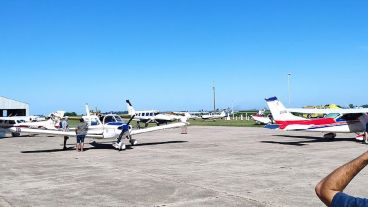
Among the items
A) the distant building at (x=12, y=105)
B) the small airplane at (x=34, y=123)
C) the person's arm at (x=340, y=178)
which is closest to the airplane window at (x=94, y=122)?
the small airplane at (x=34, y=123)

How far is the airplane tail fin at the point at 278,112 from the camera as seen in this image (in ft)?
74.7

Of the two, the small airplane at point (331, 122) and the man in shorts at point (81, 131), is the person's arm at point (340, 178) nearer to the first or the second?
the man in shorts at point (81, 131)

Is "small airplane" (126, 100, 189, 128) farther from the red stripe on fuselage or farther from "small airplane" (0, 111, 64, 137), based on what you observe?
the red stripe on fuselage

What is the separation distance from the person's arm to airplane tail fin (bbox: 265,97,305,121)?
68.3 ft

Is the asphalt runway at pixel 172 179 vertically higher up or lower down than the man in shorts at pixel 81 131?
lower down

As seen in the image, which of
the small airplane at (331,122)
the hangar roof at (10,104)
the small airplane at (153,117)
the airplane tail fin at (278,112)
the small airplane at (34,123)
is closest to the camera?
the small airplane at (331,122)

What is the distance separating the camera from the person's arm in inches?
87.8

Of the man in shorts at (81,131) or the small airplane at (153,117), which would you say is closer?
the man in shorts at (81,131)

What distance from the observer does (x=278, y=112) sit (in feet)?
75.9

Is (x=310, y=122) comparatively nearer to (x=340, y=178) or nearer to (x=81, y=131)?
(x=81, y=131)

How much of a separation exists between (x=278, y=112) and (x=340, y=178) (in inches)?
839

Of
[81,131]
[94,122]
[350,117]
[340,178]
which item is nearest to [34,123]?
[94,122]

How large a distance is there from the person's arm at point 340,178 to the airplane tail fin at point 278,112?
20820mm

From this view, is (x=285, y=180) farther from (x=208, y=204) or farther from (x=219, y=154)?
(x=219, y=154)
